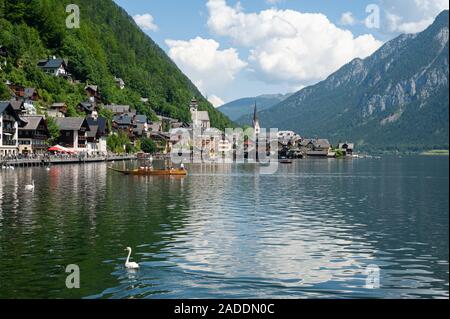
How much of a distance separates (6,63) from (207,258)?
146m

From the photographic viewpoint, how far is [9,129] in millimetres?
126000

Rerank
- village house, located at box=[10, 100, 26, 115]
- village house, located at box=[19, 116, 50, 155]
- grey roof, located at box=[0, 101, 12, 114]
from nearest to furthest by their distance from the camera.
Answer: grey roof, located at box=[0, 101, 12, 114] → village house, located at box=[10, 100, 26, 115] → village house, located at box=[19, 116, 50, 155]

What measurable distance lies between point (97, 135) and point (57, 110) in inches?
628

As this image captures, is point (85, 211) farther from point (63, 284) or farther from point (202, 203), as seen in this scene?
point (63, 284)

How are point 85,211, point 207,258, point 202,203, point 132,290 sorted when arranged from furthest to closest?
point 202,203
point 85,211
point 207,258
point 132,290

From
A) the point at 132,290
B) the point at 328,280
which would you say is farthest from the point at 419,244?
the point at 132,290

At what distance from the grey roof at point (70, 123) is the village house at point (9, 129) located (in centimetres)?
2260

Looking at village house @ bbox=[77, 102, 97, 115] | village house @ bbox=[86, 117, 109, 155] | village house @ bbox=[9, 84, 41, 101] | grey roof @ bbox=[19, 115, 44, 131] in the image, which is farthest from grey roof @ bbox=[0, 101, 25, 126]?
village house @ bbox=[77, 102, 97, 115]

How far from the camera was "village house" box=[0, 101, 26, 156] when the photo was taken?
122 meters

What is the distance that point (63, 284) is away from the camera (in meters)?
24.5

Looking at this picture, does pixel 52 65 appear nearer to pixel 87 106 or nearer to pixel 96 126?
pixel 87 106

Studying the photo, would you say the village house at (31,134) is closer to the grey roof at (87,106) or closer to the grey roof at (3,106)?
the grey roof at (3,106)

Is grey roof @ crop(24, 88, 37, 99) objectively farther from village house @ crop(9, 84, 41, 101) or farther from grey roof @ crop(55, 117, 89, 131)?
grey roof @ crop(55, 117, 89, 131)

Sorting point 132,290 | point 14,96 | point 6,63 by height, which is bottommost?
point 132,290
